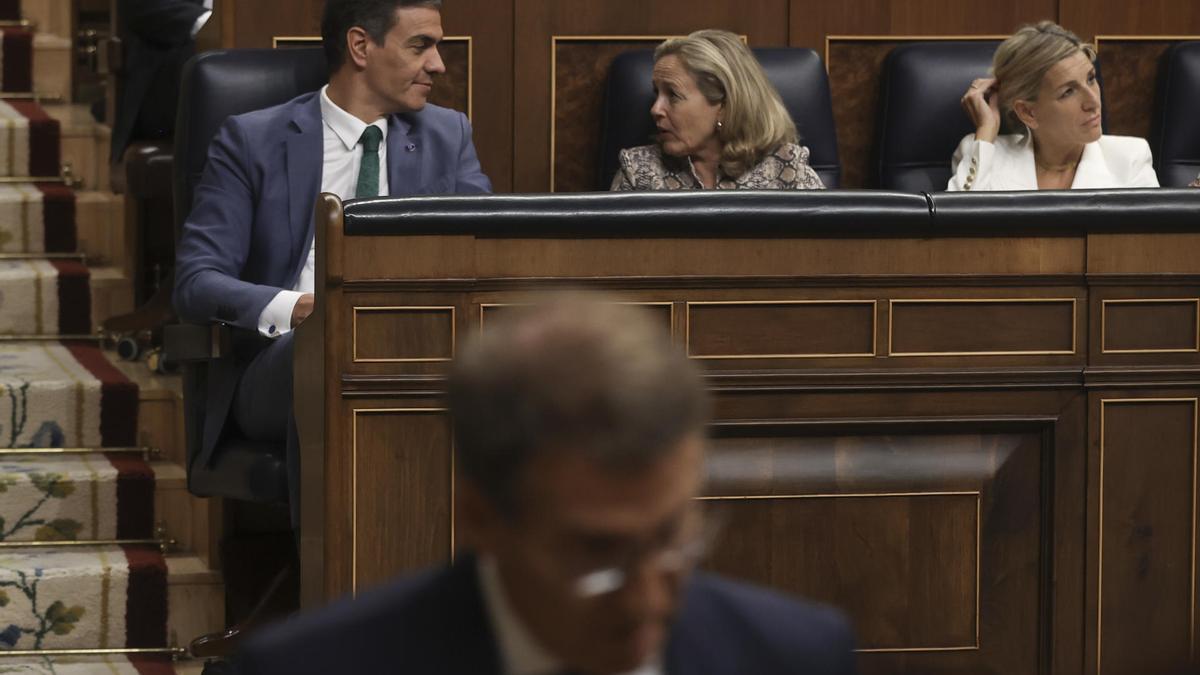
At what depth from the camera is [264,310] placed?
113 inches

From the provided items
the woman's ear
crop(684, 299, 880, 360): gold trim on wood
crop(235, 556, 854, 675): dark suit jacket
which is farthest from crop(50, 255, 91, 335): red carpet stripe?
crop(235, 556, 854, 675): dark suit jacket

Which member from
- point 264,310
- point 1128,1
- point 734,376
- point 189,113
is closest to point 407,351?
point 734,376

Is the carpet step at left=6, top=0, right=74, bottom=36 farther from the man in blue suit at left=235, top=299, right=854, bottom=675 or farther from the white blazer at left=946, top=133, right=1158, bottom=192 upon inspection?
the man in blue suit at left=235, top=299, right=854, bottom=675

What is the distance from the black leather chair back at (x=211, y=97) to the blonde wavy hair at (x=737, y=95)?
2.43 ft

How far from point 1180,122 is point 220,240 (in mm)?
1960

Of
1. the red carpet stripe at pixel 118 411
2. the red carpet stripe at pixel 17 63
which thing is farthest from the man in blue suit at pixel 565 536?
the red carpet stripe at pixel 17 63

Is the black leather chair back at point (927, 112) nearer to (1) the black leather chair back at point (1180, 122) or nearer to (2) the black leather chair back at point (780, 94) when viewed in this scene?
(2) the black leather chair back at point (780, 94)

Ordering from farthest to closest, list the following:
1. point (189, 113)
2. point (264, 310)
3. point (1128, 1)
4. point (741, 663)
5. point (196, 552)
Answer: point (1128, 1), point (196, 552), point (189, 113), point (264, 310), point (741, 663)

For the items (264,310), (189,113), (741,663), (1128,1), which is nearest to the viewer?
(741,663)

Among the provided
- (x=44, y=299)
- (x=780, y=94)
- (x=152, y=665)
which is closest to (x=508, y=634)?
(x=152, y=665)

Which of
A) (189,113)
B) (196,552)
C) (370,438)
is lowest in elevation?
(196,552)

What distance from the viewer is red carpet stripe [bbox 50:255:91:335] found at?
13.6 ft

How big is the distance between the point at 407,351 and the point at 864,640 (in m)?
0.69

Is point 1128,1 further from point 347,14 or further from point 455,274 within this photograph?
point 455,274
